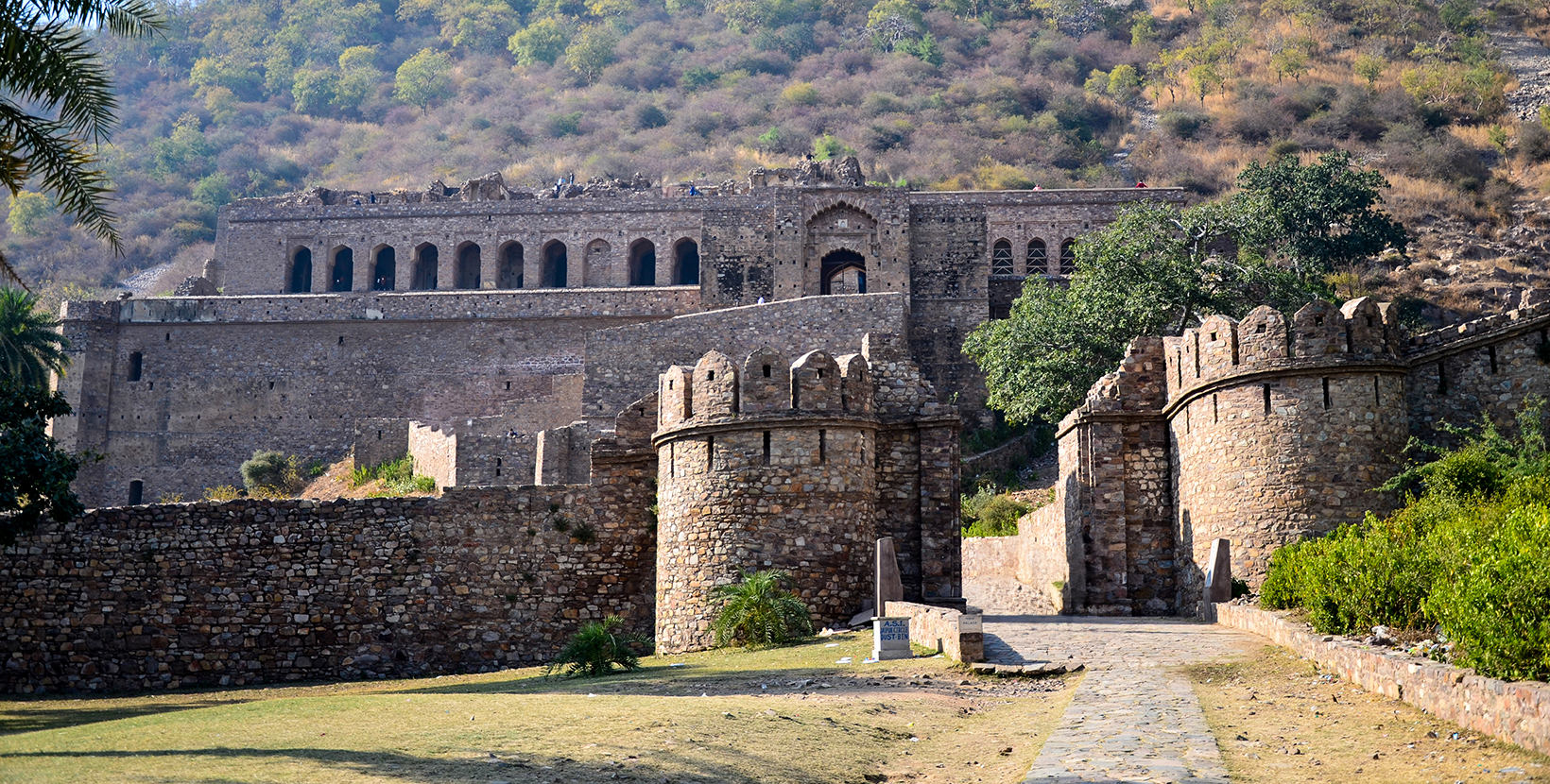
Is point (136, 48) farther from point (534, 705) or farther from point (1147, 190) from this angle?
point (534, 705)

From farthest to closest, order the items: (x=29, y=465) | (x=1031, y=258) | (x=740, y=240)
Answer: (x=1031, y=258), (x=740, y=240), (x=29, y=465)

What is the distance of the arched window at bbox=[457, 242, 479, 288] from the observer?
56594 mm

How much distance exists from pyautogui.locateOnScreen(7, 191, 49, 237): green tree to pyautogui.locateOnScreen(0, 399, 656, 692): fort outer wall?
74.9 m

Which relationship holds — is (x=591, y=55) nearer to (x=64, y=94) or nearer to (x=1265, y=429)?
(x=1265, y=429)

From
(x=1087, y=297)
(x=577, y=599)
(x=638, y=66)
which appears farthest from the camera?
(x=638, y=66)

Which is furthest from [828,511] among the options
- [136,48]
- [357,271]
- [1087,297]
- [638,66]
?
A: [136,48]

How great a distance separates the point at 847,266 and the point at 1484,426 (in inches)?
1316

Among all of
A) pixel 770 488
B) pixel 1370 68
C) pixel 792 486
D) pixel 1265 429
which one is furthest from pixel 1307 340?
pixel 1370 68

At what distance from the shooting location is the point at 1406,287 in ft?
156

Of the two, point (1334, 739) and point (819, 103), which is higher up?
point (819, 103)

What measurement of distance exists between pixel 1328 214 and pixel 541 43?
89.6 meters

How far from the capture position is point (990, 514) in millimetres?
33844

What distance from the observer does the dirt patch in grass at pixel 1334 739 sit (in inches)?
349

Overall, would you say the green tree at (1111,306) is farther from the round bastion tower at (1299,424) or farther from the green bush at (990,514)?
the round bastion tower at (1299,424)
